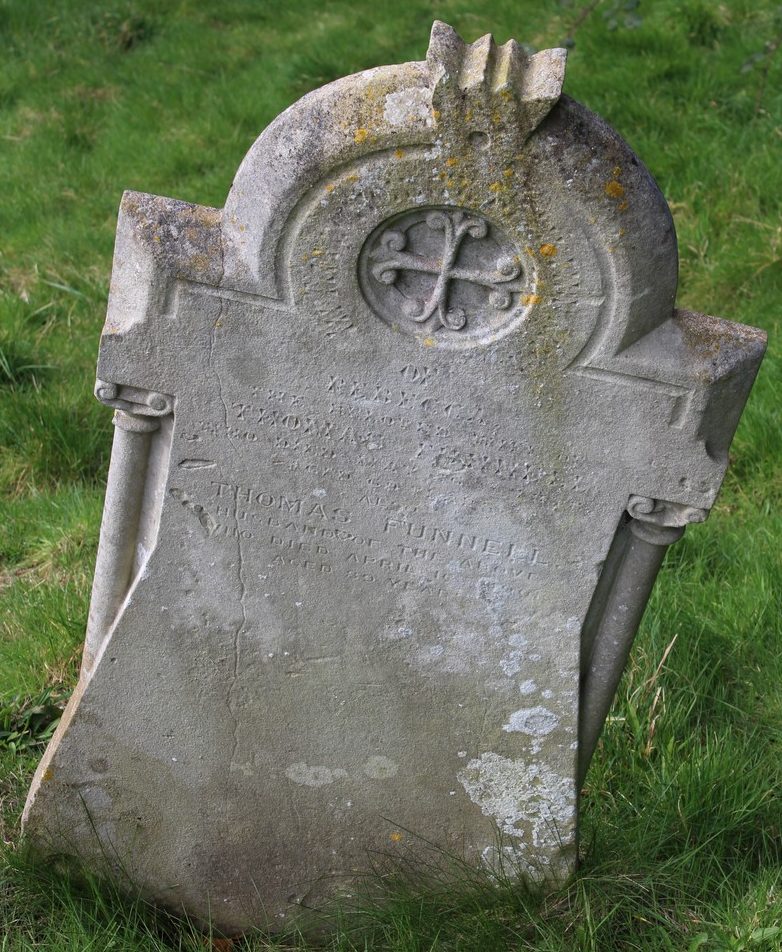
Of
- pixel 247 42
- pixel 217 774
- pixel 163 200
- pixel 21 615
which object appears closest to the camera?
pixel 163 200

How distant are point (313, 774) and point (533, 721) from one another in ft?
1.73

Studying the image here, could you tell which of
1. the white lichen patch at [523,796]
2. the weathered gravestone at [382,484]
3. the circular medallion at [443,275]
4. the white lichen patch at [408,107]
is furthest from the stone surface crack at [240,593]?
the white lichen patch at [523,796]

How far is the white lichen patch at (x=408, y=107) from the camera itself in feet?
5.78

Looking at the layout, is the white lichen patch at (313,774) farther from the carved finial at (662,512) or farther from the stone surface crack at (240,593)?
the carved finial at (662,512)

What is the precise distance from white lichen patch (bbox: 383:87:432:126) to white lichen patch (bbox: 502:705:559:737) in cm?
126

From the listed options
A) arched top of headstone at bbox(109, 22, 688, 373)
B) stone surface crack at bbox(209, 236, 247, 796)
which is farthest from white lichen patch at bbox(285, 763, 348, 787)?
arched top of headstone at bbox(109, 22, 688, 373)

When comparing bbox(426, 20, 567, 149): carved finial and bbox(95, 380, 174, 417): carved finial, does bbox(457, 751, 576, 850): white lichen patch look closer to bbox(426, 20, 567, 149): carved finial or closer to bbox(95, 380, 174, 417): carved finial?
bbox(95, 380, 174, 417): carved finial

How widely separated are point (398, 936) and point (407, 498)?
0.99 metres

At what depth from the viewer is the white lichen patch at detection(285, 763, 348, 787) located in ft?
8.42

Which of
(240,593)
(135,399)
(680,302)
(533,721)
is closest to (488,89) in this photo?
(135,399)

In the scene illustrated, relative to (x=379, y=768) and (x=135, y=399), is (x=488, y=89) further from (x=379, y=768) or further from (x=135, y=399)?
(x=379, y=768)

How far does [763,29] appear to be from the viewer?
5902mm

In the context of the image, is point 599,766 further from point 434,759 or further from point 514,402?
point 514,402

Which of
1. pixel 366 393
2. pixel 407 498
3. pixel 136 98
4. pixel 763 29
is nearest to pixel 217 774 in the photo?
pixel 407 498
